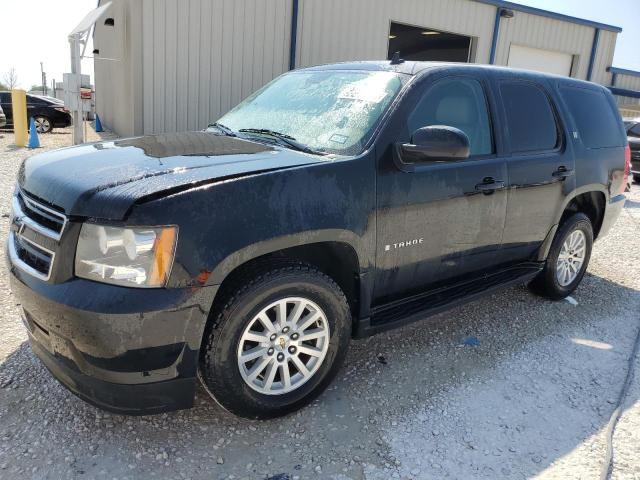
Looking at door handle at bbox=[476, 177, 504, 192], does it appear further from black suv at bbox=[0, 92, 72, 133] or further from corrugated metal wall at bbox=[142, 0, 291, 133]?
black suv at bbox=[0, 92, 72, 133]

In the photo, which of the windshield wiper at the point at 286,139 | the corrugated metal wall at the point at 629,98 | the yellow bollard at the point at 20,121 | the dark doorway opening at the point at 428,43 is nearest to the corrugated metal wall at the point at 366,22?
the dark doorway opening at the point at 428,43

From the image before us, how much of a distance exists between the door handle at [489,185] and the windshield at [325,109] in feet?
2.86

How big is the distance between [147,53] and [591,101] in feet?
26.8

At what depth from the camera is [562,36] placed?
55.0ft

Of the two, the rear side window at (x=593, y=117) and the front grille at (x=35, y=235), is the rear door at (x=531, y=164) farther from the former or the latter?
the front grille at (x=35, y=235)

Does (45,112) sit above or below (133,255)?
below

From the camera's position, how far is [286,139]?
3.33 meters

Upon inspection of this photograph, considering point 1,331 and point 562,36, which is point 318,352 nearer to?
point 1,331

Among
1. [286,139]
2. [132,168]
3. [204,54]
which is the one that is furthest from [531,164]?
[204,54]

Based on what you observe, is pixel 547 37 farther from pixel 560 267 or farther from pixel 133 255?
pixel 133 255

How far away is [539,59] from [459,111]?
14.9 metres

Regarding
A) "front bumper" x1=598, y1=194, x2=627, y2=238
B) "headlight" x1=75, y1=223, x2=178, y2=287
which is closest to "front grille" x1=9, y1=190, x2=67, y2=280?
"headlight" x1=75, y1=223, x2=178, y2=287

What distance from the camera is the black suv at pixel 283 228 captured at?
235cm

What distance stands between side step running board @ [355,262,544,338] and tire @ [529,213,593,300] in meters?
0.38
